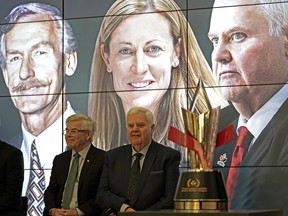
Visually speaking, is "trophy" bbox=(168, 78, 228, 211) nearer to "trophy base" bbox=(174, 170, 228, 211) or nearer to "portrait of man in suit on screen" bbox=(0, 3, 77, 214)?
"trophy base" bbox=(174, 170, 228, 211)

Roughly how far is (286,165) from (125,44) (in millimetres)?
1718

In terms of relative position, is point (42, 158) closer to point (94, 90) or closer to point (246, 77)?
point (94, 90)

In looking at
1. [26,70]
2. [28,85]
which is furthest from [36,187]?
[26,70]

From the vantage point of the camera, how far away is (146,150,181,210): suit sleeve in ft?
14.6

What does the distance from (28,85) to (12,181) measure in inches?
67.2

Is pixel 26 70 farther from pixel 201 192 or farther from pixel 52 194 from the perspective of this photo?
pixel 201 192

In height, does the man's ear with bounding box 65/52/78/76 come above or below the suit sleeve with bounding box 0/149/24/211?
above

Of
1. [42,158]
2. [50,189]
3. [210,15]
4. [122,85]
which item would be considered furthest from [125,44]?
[50,189]

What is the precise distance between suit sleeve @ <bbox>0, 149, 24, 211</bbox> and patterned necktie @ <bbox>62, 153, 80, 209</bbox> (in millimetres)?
370

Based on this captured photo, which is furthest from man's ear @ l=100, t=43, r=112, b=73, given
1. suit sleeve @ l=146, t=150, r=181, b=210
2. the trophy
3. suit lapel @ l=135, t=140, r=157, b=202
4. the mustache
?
the trophy

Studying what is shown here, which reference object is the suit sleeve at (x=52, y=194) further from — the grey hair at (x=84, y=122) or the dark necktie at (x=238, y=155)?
the dark necktie at (x=238, y=155)

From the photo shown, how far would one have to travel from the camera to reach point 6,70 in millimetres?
6684

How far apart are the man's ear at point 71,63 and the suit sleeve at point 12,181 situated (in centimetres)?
148

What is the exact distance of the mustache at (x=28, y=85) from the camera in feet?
21.7
